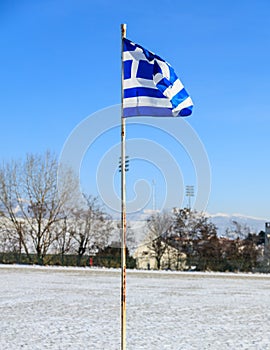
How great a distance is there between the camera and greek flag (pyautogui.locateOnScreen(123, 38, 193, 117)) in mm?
8695

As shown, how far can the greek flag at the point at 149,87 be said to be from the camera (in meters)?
8.70

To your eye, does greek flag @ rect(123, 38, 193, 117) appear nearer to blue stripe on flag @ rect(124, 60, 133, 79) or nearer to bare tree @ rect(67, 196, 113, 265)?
blue stripe on flag @ rect(124, 60, 133, 79)

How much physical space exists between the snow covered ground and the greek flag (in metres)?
3.95

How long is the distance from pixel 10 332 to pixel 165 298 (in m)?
7.72

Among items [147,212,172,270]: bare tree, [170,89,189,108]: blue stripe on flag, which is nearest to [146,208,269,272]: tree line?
[147,212,172,270]: bare tree

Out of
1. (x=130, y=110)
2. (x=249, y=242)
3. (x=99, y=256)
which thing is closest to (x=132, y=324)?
(x=130, y=110)

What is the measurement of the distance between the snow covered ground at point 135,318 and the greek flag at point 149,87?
13.0ft

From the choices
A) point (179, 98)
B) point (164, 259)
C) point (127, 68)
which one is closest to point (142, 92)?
point (127, 68)

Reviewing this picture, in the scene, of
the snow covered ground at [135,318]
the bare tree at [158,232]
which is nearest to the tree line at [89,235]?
the bare tree at [158,232]

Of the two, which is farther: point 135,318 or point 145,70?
point 135,318

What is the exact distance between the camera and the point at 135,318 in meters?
13.2

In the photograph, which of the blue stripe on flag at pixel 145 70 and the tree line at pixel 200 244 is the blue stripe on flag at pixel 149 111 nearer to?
the blue stripe on flag at pixel 145 70

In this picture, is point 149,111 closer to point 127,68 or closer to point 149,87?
point 149,87

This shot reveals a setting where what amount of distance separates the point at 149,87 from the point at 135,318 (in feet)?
20.9
